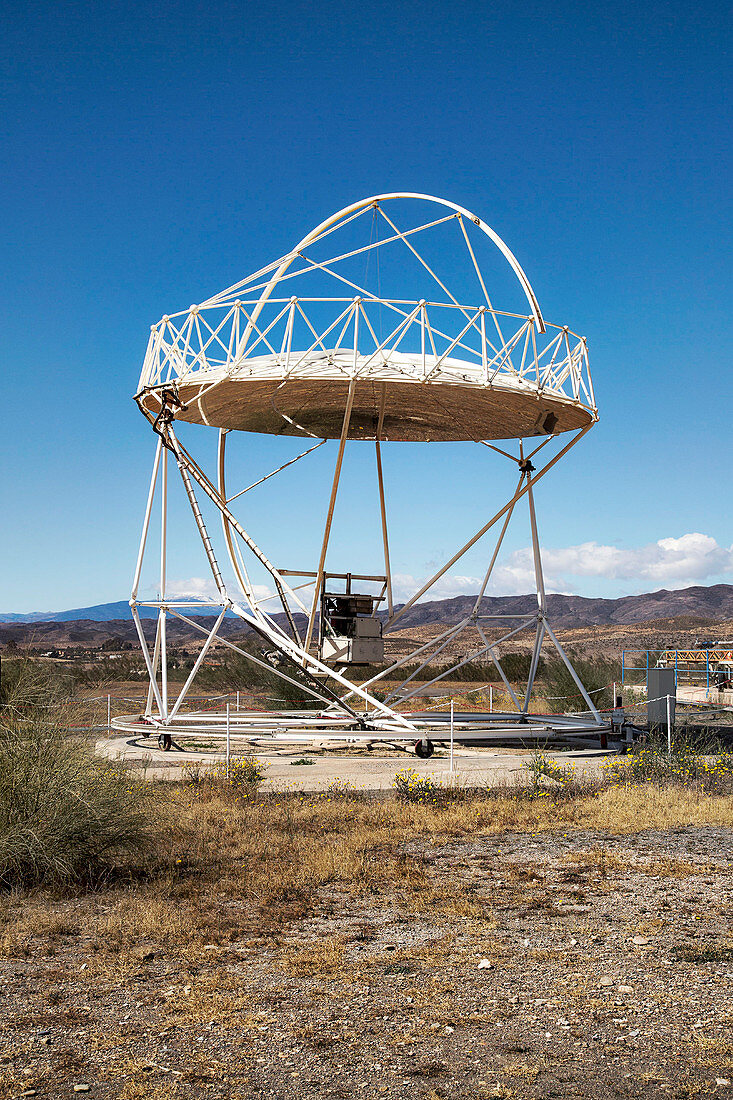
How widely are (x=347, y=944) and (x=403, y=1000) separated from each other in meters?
1.45

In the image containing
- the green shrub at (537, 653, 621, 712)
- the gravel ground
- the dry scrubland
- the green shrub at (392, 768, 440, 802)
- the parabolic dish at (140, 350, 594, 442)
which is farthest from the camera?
the green shrub at (537, 653, 621, 712)

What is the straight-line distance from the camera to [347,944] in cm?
832

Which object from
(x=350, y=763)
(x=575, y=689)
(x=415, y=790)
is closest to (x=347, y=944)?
(x=415, y=790)

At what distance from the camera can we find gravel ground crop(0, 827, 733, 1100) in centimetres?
572

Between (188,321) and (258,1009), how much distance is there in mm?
17129

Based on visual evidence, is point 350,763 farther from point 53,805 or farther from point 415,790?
point 53,805

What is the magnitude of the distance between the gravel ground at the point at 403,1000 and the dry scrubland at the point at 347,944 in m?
0.02

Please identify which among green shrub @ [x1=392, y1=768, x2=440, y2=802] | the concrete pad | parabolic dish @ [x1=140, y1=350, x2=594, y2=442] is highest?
parabolic dish @ [x1=140, y1=350, x2=594, y2=442]

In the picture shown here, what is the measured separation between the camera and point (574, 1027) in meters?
6.45

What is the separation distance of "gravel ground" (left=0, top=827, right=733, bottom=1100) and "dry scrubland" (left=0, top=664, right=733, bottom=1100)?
0.02m

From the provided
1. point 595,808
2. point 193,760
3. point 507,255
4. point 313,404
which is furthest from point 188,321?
point 595,808

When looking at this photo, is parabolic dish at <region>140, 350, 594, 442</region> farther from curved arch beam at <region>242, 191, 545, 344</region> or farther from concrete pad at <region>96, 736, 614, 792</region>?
concrete pad at <region>96, 736, 614, 792</region>

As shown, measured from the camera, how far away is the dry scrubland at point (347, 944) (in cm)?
587

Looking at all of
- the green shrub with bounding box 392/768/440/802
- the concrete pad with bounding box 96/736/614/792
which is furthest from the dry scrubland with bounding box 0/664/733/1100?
the concrete pad with bounding box 96/736/614/792
